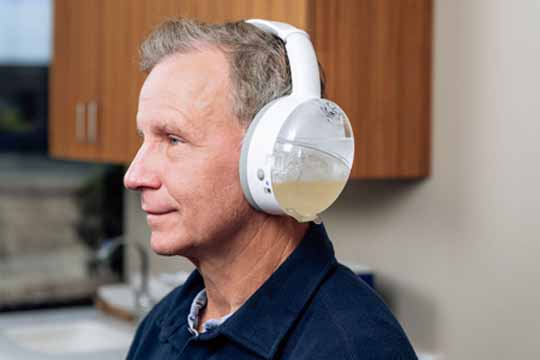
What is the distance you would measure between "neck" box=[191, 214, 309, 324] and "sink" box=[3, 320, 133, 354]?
5.79ft

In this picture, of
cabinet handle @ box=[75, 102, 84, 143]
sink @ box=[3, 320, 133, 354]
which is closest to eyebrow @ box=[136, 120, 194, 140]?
cabinet handle @ box=[75, 102, 84, 143]

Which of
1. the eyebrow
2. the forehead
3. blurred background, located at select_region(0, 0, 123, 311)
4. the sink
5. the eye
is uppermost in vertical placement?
the forehead

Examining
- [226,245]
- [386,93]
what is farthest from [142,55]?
[386,93]

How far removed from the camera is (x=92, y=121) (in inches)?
106

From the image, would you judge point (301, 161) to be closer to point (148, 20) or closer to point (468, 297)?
point (468, 297)

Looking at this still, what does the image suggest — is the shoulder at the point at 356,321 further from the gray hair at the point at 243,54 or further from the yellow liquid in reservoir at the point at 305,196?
the gray hair at the point at 243,54

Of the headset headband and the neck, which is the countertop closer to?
the neck

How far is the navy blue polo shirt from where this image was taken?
1.02 meters

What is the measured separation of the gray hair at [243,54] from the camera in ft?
3.59

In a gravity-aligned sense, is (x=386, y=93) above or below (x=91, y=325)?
above

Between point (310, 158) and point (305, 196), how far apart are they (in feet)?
0.15

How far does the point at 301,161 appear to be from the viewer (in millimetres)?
1056

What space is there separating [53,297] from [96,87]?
1110 mm

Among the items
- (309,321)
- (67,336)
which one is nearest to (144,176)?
(309,321)
